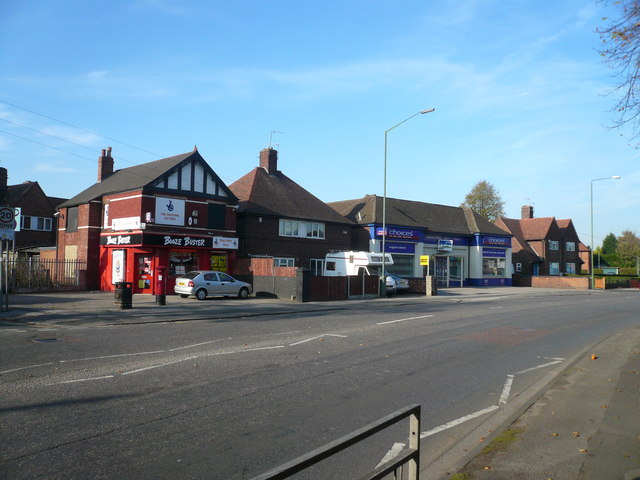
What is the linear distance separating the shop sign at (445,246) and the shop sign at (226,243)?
21618mm

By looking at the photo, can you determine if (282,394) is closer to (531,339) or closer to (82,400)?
(82,400)

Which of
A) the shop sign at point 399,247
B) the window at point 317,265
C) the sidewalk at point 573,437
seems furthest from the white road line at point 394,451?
the shop sign at point 399,247

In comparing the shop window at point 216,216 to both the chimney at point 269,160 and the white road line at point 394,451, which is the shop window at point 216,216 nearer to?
the chimney at point 269,160

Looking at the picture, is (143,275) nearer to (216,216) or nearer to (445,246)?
(216,216)

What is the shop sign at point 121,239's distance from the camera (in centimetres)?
2724

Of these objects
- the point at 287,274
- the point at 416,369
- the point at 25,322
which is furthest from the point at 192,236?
the point at 416,369

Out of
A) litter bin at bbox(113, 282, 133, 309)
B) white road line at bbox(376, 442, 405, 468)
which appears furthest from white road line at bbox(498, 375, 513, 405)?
litter bin at bbox(113, 282, 133, 309)

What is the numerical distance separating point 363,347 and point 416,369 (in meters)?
2.32

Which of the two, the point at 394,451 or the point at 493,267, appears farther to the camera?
the point at 493,267

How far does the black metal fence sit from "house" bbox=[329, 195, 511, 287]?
21092mm

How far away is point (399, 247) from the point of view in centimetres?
4206

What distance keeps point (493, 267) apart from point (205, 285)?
111 ft

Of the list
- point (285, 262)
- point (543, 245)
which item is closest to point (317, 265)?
point (285, 262)

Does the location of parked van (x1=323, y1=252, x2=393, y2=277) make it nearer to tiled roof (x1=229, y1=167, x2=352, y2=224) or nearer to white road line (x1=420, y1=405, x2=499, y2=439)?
tiled roof (x1=229, y1=167, x2=352, y2=224)
